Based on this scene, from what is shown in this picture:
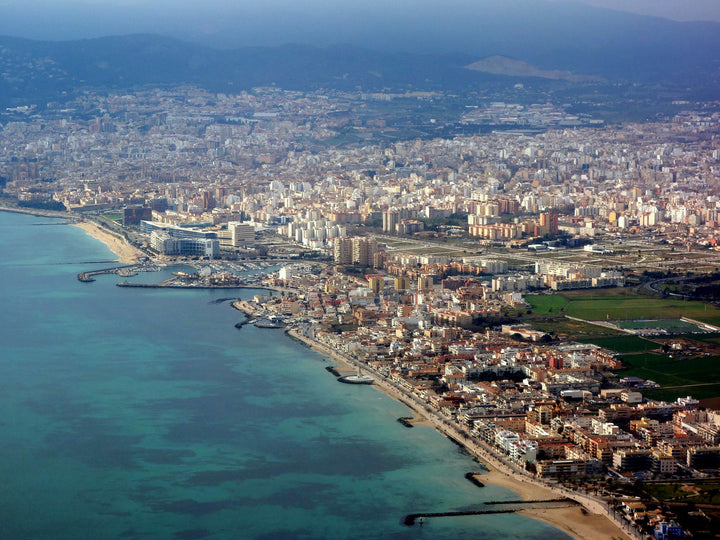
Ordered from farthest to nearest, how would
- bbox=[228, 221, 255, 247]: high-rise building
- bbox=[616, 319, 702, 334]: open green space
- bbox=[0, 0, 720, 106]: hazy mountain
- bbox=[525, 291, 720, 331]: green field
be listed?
bbox=[0, 0, 720, 106]: hazy mountain, bbox=[228, 221, 255, 247]: high-rise building, bbox=[525, 291, 720, 331]: green field, bbox=[616, 319, 702, 334]: open green space

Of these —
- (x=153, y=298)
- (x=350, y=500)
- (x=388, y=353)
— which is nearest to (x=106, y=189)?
(x=153, y=298)

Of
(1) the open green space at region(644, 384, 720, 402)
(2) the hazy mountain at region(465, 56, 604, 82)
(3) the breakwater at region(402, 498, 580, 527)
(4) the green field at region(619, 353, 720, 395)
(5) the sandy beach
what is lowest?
(3) the breakwater at region(402, 498, 580, 527)

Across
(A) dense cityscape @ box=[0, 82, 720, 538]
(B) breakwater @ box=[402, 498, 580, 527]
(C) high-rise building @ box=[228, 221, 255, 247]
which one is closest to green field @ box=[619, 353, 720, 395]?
(A) dense cityscape @ box=[0, 82, 720, 538]

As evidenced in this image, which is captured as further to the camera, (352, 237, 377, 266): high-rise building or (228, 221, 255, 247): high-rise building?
(228, 221, 255, 247): high-rise building

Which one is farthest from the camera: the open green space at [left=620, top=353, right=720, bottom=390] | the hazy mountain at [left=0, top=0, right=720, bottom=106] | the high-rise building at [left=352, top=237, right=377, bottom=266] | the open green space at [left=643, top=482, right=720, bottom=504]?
the hazy mountain at [left=0, top=0, right=720, bottom=106]

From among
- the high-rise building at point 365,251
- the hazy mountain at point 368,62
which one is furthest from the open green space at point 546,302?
the hazy mountain at point 368,62

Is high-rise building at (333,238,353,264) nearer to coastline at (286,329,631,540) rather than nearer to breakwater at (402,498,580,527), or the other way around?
coastline at (286,329,631,540)

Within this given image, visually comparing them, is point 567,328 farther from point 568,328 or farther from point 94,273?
point 94,273
